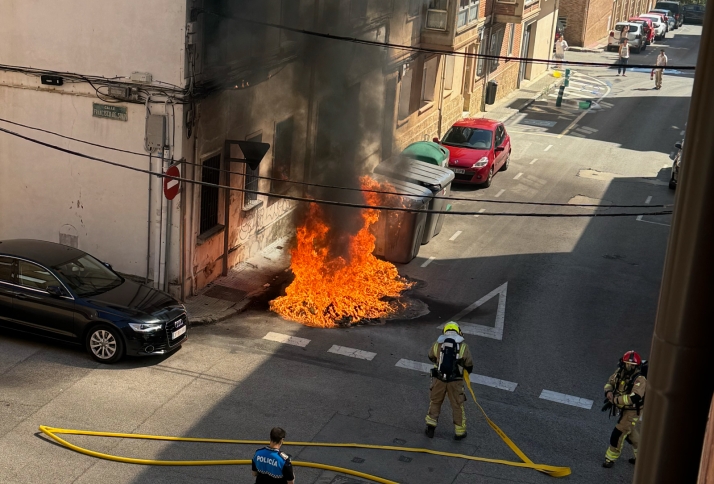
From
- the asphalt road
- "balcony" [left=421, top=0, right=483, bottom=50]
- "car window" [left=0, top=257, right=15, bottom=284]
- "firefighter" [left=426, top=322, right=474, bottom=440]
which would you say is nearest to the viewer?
the asphalt road

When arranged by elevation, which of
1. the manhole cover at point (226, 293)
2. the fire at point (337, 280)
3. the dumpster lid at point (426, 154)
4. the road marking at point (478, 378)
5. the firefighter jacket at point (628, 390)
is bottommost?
the road marking at point (478, 378)

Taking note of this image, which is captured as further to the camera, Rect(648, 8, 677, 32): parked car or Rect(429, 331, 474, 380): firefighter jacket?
Rect(648, 8, 677, 32): parked car

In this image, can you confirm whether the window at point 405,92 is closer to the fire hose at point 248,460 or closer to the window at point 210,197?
the window at point 210,197

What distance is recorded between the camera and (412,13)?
23734 millimetres

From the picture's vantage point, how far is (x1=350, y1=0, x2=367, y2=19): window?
19328 millimetres

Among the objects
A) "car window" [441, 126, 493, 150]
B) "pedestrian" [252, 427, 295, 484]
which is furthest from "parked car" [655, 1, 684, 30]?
"pedestrian" [252, 427, 295, 484]

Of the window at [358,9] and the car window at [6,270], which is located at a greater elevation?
the window at [358,9]

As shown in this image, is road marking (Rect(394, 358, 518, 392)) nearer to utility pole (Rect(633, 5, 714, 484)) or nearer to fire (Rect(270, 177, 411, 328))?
fire (Rect(270, 177, 411, 328))

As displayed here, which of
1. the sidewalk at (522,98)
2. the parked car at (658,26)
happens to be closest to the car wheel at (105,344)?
the sidewalk at (522,98)

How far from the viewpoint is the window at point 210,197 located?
596 inches

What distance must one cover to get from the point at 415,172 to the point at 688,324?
1473cm

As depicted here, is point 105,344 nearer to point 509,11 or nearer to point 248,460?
point 248,460

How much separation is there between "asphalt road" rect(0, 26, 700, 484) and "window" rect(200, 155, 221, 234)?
1.96m

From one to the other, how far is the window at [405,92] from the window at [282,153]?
615 centimetres
